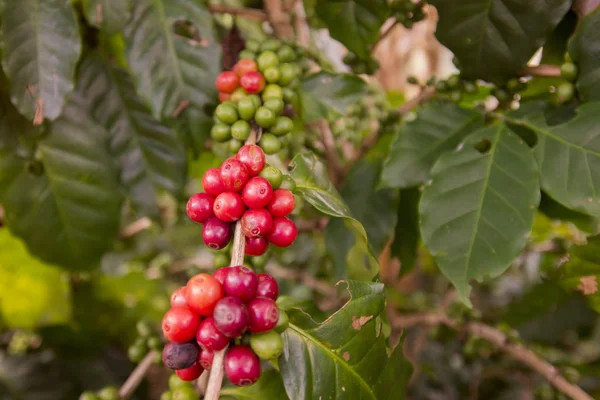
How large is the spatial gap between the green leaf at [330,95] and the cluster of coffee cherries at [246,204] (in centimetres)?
30

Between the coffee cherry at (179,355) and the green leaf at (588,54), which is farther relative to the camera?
the green leaf at (588,54)

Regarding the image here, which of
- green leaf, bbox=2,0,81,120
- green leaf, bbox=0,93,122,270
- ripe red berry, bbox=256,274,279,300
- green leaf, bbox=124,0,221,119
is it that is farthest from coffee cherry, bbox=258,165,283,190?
green leaf, bbox=0,93,122,270

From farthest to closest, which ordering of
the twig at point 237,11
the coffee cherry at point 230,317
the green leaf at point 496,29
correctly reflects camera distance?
the twig at point 237,11, the green leaf at point 496,29, the coffee cherry at point 230,317

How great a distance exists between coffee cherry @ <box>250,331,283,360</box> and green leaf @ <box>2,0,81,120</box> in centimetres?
57

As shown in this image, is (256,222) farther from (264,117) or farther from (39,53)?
(39,53)

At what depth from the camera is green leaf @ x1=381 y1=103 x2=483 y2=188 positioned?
75cm

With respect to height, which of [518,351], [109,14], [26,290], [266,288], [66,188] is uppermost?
[109,14]

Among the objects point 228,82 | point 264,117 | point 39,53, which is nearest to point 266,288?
point 264,117

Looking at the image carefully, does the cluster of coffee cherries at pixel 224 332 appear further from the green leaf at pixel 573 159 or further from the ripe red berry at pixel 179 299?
the green leaf at pixel 573 159

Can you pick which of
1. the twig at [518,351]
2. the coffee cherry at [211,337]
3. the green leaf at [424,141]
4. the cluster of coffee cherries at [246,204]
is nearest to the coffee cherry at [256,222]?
the cluster of coffee cherries at [246,204]

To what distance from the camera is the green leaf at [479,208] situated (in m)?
0.60

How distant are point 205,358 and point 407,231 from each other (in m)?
0.58

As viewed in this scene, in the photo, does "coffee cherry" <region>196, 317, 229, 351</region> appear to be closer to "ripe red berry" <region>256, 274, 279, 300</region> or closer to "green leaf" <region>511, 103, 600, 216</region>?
"ripe red berry" <region>256, 274, 279, 300</region>

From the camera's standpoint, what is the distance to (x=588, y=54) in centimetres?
61
